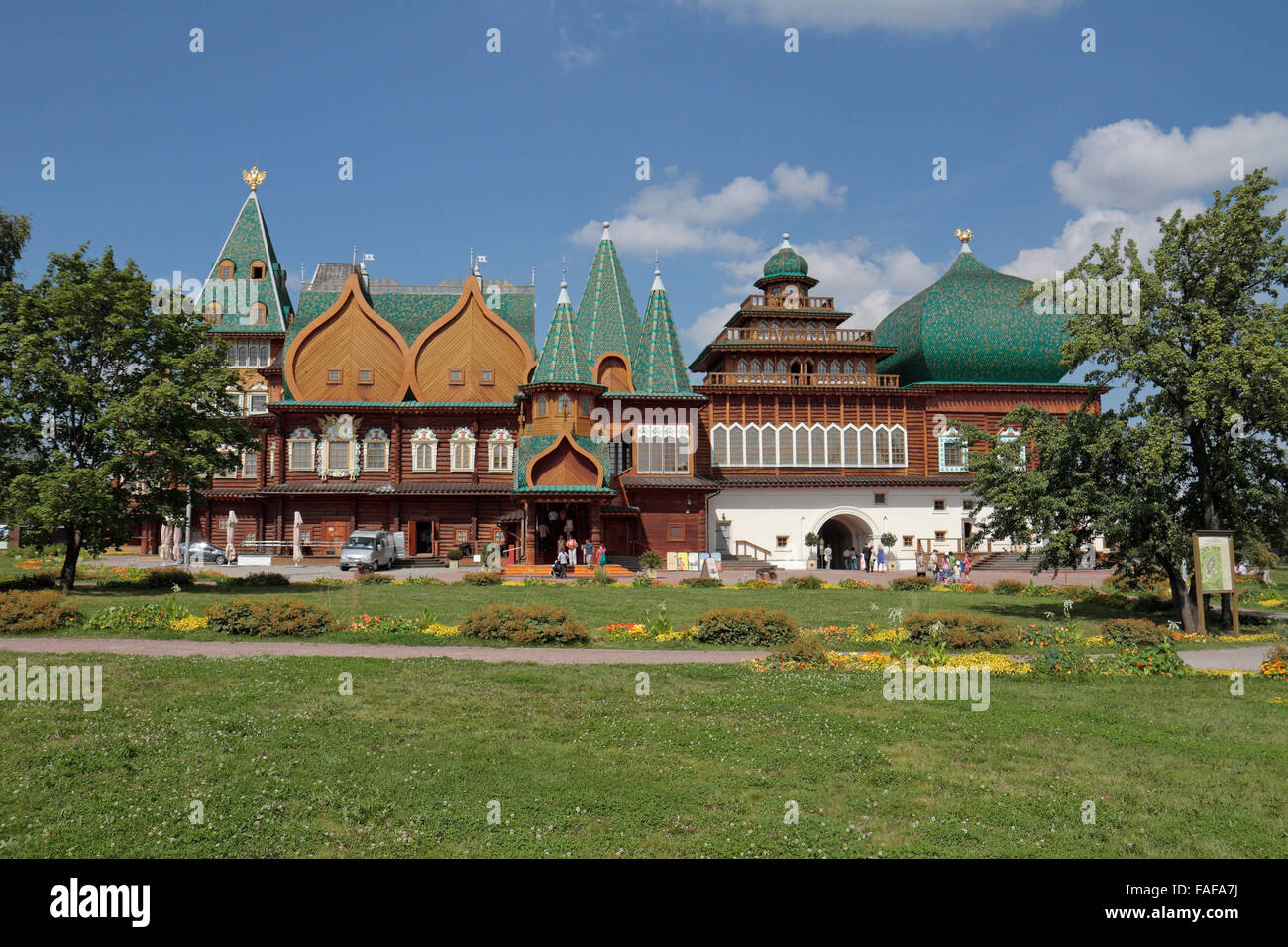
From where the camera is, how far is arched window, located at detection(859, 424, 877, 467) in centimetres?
4931

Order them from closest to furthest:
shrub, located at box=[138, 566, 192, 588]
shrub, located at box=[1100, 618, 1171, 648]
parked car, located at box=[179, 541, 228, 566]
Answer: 1. shrub, located at box=[1100, 618, 1171, 648]
2. shrub, located at box=[138, 566, 192, 588]
3. parked car, located at box=[179, 541, 228, 566]

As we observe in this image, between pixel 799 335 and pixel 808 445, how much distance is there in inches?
249

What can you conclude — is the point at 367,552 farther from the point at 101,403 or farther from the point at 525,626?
the point at 525,626

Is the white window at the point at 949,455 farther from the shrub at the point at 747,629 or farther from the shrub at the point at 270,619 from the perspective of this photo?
the shrub at the point at 270,619

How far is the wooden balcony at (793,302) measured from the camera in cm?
5034

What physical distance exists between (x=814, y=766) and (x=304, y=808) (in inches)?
187

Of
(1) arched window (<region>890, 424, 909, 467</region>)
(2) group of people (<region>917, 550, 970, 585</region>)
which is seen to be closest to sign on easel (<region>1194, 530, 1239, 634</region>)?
(2) group of people (<region>917, 550, 970, 585</region>)

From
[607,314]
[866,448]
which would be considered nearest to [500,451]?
[607,314]

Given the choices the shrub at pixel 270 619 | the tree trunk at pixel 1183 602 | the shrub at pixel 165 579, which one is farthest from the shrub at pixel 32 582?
the tree trunk at pixel 1183 602

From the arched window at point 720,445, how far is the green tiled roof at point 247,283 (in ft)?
87.6

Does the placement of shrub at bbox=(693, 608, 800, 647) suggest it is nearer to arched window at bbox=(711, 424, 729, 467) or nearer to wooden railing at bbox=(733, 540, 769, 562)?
wooden railing at bbox=(733, 540, 769, 562)

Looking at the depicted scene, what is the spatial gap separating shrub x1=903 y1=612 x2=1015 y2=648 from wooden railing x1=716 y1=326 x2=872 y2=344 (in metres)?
33.4

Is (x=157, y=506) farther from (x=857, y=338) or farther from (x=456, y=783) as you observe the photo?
(x=857, y=338)
